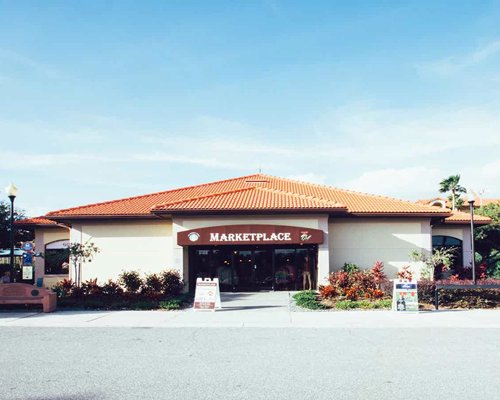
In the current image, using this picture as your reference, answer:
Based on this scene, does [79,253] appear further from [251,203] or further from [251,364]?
[251,364]

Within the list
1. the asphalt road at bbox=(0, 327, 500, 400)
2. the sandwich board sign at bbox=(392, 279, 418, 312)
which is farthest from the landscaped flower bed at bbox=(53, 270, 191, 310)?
the sandwich board sign at bbox=(392, 279, 418, 312)

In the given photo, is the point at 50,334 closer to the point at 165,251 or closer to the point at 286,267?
the point at 165,251

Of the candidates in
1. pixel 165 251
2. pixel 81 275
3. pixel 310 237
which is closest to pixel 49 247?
pixel 81 275

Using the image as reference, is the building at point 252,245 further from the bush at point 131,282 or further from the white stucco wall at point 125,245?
the bush at point 131,282

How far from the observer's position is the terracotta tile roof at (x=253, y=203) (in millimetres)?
21812

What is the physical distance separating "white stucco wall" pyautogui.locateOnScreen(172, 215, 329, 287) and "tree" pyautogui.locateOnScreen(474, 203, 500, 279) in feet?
37.7

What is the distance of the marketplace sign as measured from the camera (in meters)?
21.9

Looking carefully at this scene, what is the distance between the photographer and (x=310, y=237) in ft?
71.8

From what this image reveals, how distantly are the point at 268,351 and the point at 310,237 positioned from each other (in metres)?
12.2

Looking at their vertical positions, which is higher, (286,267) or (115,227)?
(115,227)

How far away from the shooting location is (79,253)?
2091 cm

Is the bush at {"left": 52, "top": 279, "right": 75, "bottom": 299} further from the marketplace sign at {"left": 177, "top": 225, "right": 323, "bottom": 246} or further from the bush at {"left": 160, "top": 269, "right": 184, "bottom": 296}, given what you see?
the marketplace sign at {"left": 177, "top": 225, "right": 323, "bottom": 246}

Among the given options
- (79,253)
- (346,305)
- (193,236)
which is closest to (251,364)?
(346,305)

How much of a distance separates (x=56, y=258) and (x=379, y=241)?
17.5 metres
